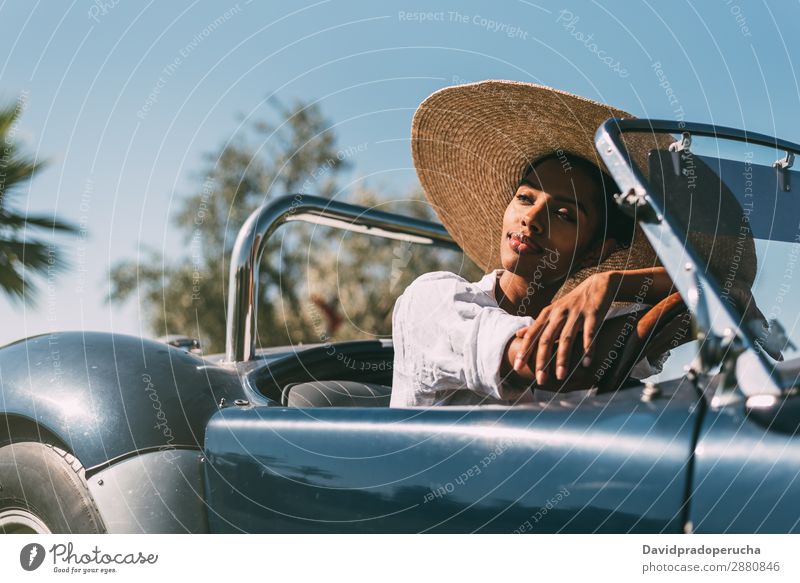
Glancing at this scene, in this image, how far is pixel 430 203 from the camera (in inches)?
105

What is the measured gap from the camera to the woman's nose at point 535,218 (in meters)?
1.87

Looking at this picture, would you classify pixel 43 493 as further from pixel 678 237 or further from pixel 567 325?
pixel 678 237

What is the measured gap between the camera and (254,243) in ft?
8.70

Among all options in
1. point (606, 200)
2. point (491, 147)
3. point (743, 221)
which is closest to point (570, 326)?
point (743, 221)

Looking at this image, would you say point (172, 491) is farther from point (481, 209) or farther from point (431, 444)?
point (481, 209)

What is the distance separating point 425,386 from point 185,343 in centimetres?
192

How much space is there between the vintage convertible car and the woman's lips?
0.39 m

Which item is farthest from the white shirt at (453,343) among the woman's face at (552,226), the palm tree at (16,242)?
the palm tree at (16,242)

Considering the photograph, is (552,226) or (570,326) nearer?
(570,326)

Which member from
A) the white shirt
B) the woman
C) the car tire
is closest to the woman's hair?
the woman

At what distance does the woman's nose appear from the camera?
1.87 metres

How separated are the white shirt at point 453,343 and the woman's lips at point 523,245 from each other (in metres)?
0.13

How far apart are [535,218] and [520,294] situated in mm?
183

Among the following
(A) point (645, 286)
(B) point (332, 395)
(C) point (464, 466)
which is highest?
(A) point (645, 286)
